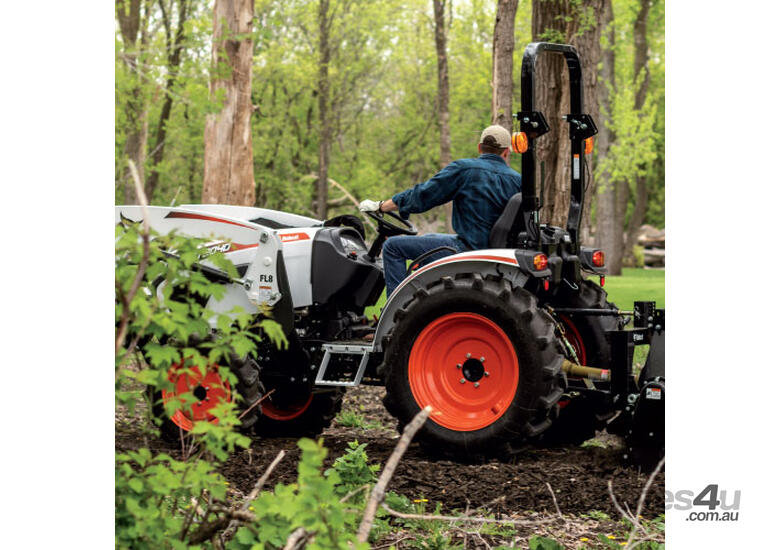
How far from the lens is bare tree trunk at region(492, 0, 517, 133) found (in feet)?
31.3

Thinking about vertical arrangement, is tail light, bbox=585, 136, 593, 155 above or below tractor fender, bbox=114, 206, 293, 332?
above

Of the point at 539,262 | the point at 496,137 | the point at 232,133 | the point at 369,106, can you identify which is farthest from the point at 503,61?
the point at 369,106

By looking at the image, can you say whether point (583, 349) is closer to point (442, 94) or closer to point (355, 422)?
point (355, 422)

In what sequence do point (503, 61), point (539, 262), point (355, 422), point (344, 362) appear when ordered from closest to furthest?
point (539, 262) < point (344, 362) < point (355, 422) < point (503, 61)

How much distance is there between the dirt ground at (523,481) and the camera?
4152 mm

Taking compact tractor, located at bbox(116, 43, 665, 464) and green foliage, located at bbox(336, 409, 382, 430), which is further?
green foliage, located at bbox(336, 409, 382, 430)

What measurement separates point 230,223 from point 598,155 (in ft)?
69.2

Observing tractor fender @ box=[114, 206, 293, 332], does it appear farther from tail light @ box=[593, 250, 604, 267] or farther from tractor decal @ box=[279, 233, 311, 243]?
tail light @ box=[593, 250, 604, 267]

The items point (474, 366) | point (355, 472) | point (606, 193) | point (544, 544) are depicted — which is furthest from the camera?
point (606, 193)

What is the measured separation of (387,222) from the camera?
18.5ft

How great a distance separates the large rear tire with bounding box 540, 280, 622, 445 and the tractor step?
1101 mm
